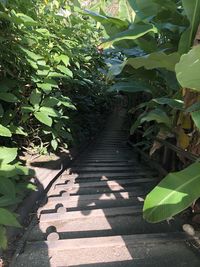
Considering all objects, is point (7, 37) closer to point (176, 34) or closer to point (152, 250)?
point (176, 34)

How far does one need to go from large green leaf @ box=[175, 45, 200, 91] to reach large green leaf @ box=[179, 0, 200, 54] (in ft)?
2.03

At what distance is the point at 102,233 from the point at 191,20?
139cm

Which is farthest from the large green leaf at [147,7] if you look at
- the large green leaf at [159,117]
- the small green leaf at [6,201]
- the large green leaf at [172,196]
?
the small green leaf at [6,201]

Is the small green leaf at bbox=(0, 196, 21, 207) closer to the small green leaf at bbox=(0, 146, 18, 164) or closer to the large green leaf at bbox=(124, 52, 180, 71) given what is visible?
the small green leaf at bbox=(0, 146, 18, 164)

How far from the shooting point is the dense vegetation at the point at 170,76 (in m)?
1.34

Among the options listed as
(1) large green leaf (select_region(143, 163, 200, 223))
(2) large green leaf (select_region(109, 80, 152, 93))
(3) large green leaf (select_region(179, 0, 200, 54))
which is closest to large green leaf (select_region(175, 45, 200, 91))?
(1) large green leaf (select_region(143, 163, 200, 223))

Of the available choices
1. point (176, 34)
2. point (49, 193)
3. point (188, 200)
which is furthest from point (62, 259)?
point (176, 34)

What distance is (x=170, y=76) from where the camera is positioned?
217cm

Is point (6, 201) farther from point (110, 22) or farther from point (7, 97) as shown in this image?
point (110, 22)

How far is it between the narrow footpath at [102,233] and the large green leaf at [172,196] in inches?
18.9

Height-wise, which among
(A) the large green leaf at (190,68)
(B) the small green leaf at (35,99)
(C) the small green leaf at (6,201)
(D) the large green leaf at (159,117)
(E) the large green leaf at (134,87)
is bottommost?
(C) the small green leaf at (6,201)

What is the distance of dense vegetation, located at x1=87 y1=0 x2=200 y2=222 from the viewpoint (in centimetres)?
134

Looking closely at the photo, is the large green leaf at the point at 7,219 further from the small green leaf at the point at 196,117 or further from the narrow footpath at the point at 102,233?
the small green leaf at the point at 196,117

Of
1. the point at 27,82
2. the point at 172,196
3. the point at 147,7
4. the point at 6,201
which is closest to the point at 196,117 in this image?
the point at 172,196
